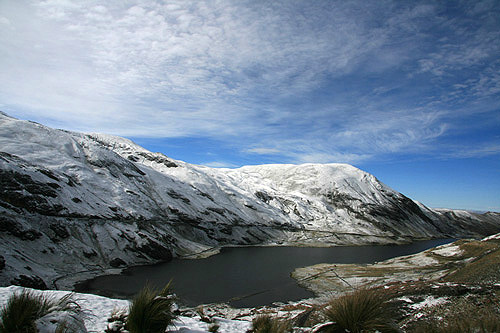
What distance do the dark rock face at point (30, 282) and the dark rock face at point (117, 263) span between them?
17314mm

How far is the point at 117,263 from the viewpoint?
53688 millimetres

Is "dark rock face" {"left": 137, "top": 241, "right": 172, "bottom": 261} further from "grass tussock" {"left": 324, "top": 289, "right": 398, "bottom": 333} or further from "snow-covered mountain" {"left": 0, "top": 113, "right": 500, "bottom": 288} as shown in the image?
"grass tussock" {"left": 324, "top": 289, "right": 398, "bottom": 333}

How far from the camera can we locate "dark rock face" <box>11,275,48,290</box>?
32281mm

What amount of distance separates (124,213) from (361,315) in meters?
74.0

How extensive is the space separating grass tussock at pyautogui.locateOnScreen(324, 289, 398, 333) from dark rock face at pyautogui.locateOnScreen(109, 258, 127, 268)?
55.8m

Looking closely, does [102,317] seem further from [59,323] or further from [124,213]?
[124,213]

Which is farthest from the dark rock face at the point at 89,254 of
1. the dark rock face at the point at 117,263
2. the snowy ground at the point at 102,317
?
the snowy ground at the point at 102,317

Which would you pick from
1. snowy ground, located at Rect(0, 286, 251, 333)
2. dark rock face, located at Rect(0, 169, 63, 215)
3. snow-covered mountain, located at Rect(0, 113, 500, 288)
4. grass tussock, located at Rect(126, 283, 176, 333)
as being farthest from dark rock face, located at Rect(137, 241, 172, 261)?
grass tussock, located at Rect(126, 283, 176, 333)

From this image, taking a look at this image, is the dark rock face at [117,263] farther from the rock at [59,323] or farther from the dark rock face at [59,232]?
the rock at [59,323]

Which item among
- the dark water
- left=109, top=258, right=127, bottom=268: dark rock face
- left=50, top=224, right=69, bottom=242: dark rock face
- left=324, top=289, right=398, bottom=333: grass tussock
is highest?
left=50, top=224, right=69, bottom=242: dark rock face

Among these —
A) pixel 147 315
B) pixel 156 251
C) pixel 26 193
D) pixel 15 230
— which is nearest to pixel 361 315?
pixel 147 315

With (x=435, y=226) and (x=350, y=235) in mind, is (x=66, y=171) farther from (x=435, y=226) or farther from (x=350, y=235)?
(x=435, y=226)

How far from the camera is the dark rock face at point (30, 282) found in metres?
32.3

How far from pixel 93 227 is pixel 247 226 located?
65346 millimetres
